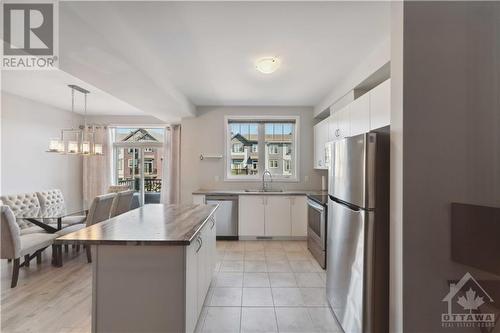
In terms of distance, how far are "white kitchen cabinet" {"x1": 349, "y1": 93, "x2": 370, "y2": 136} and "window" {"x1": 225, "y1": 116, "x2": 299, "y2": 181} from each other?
230 cm

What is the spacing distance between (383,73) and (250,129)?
305 cm

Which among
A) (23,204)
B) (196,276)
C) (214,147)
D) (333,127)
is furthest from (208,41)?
(23,204)

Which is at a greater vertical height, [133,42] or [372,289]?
[133,42]

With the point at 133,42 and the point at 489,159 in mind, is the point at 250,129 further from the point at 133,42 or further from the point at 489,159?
the point at 489,159

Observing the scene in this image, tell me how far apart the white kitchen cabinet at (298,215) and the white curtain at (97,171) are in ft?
15.2

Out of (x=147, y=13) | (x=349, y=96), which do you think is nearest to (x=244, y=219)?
(x=349, y=96)

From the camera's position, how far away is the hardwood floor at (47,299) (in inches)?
84.0

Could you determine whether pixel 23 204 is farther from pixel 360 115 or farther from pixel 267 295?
pixel 360 115

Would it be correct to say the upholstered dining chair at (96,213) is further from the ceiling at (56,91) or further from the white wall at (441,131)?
the white wall at (441,131)

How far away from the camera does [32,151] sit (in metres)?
4.82

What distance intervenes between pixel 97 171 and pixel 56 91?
7.90ft

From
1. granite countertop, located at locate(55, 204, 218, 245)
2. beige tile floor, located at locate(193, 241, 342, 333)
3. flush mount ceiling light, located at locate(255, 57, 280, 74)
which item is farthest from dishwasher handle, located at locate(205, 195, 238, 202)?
flush mount ceiling light, located at locate(255, 57, 280, 74)

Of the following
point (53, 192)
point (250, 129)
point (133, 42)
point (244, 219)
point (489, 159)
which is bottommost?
point (244, 219)

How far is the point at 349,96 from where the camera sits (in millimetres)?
3367
